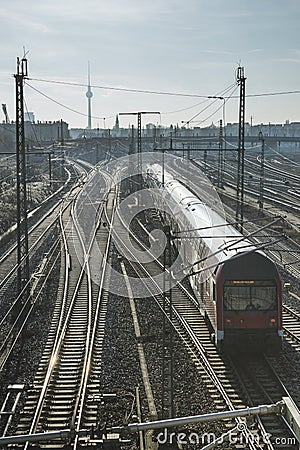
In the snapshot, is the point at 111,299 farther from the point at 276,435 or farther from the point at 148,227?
the point at 148,227

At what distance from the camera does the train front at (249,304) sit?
13.9 meters

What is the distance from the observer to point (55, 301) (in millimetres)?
20078

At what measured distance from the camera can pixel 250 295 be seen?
1395 cm

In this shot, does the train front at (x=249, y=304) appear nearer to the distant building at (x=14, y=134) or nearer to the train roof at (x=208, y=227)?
the train roof at (x=208, y=227)

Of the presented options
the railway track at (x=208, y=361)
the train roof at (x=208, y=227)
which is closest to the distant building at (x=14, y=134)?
the train roof at (x=208, y=227)

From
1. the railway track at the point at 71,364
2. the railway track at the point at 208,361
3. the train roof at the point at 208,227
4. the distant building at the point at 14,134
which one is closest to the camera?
the railway track at the point at 71,364

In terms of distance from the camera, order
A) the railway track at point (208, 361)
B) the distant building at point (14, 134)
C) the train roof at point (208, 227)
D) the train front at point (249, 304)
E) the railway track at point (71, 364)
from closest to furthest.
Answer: the railway track at point (71, 364), the railway track at point (208, 361), the train front at point (249, 304), the train roof at point (208, 227), the distant building at point (14, 134)

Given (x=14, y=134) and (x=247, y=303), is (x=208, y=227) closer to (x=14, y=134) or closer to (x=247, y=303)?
(x=247, y=303)

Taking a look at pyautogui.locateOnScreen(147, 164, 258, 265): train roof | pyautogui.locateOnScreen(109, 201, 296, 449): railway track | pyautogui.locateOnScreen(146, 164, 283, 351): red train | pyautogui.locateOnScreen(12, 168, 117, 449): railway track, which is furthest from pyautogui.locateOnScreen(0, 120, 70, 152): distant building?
pyautogui.locateOnScreen(146, 164, 283, 351): red train

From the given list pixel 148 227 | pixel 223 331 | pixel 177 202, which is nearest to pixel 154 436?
pixel 223 331

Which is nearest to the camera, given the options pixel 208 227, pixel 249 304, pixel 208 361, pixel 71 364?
pixel 208 227

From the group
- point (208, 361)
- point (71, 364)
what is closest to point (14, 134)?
point (71, 364)

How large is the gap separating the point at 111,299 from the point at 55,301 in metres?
1.90

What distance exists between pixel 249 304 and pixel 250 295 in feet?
0.70
